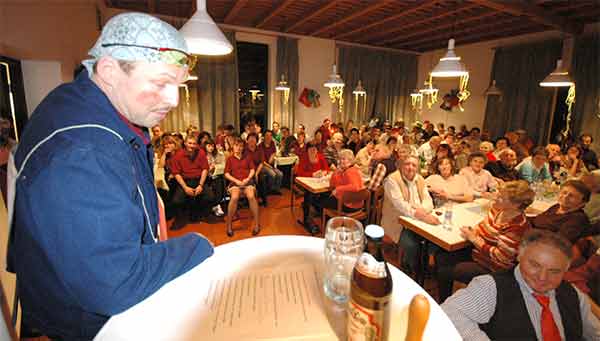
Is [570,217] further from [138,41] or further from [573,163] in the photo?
[573,163]

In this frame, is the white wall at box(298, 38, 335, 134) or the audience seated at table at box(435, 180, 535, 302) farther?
the white wall at box(298, 38, 335, 134)

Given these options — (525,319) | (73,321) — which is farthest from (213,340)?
(525,319)

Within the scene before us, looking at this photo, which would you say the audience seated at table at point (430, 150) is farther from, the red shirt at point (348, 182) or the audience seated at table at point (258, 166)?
the audience seated at table at point (258, 166)

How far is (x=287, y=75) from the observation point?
7758 mm

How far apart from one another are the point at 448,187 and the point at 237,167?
2890mm

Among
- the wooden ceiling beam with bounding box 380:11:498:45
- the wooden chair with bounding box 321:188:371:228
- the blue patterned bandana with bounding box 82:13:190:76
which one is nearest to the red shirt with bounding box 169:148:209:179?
the wooden chair with bounding box 321:188:371:228

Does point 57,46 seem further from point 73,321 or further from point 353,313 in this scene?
point 353,313

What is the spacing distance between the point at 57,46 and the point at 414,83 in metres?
9.98

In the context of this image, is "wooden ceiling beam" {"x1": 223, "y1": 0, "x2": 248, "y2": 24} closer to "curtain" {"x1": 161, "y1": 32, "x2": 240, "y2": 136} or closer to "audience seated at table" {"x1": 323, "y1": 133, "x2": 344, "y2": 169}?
"curtain" {"x1": 161, "y1": 32, "x2": 240, "y2": 136}

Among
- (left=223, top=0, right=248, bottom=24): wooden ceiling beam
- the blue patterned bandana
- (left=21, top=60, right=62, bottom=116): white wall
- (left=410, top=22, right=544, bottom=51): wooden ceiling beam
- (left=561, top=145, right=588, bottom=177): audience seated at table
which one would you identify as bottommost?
(left=561, top=145, right=588, bottom=177): audience seated at table

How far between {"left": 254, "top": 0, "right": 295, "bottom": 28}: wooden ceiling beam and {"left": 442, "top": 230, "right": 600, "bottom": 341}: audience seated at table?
557 cm

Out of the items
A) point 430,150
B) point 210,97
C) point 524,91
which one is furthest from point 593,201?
point 210,97

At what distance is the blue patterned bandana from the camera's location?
741 millimetres

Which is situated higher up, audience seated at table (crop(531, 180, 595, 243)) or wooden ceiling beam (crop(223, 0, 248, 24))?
wooden ceiling beam (crop(223, 0, 248, 24))
